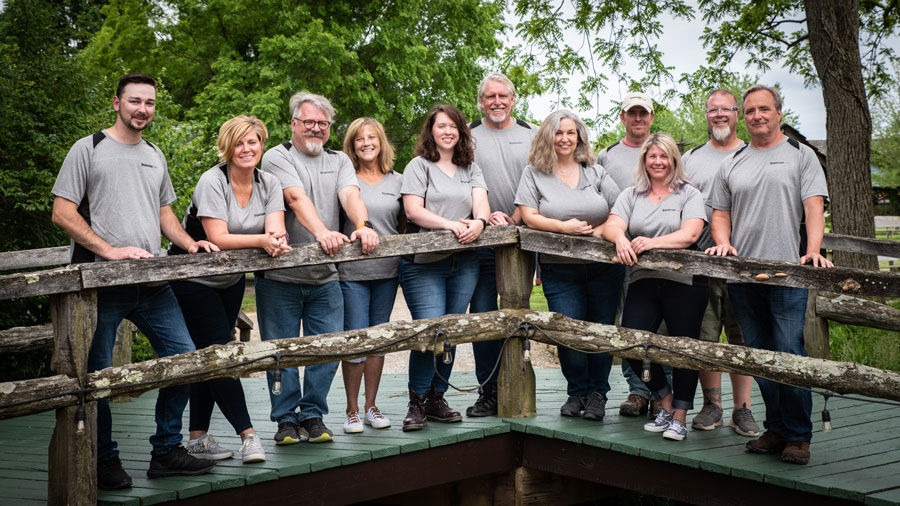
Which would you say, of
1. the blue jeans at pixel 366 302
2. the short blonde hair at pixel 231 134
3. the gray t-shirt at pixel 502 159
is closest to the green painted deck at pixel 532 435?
the blue jeans at pixel 366 302

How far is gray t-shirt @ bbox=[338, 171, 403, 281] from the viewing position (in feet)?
15.9

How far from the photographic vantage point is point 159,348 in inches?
165

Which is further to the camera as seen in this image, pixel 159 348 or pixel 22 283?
pixel 159 348

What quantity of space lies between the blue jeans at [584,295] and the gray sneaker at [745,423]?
2.63 ft

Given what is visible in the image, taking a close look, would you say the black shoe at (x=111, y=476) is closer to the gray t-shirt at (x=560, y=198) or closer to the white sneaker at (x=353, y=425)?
the white sneaker at (x=353, y=425)

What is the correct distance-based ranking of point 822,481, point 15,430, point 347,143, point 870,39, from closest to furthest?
point 822,481 → point 347,143 → point 15,430 → point 870,39

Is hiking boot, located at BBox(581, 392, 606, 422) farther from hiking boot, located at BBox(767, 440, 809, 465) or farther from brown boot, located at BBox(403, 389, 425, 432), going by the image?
hiking boot, located at BBox(767, 440, 809, 465)

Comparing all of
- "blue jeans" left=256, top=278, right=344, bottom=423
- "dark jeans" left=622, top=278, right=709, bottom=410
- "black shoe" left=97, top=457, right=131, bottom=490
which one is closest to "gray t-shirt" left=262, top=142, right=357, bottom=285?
"blue jeans" left=256, top=278, right=344, bottom=423

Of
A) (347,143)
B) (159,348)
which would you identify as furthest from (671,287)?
(159,348)

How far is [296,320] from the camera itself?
15.4ft

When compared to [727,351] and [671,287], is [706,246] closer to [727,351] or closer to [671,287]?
[671,287]

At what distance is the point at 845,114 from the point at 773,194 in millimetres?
6171

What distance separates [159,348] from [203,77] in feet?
60.2

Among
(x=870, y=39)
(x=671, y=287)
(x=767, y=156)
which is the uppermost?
(x=870, y=39)
